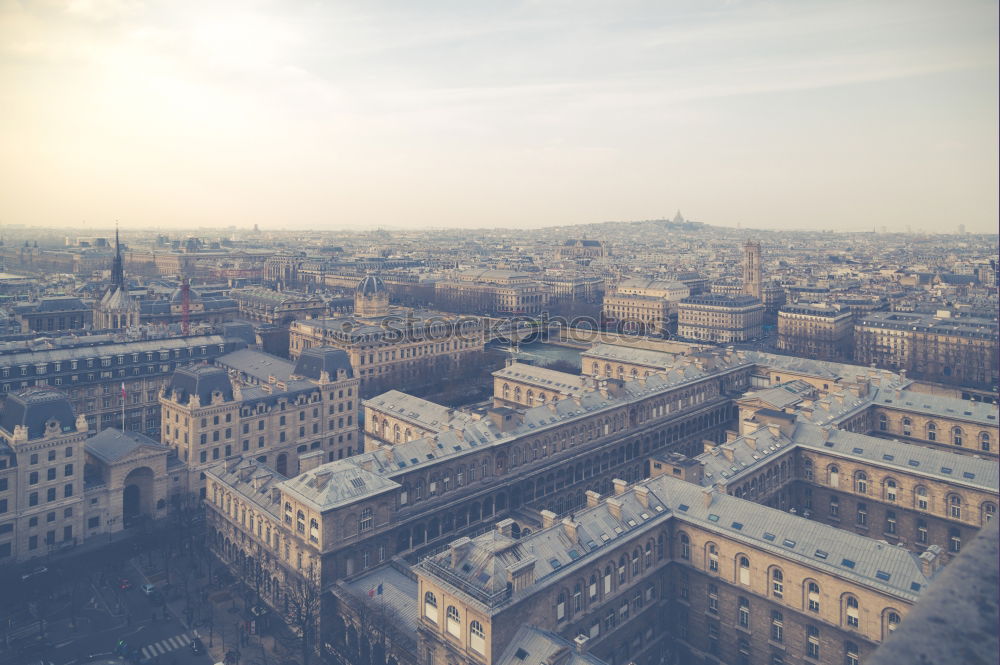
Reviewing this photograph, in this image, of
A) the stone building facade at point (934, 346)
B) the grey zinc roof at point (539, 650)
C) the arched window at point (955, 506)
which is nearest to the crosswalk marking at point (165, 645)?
the grey zinc roof at point (539, 650)

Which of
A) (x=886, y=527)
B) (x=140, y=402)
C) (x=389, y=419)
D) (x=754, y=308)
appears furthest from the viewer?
(x=754, y=308)

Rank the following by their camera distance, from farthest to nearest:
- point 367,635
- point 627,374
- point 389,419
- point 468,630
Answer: point 627,374, point 389,419, point 367,635, point 468,630

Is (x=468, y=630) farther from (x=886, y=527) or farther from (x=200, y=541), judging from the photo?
(x=886, y=527)

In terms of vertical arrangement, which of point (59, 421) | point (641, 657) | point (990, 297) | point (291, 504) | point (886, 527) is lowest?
point (641, 657)

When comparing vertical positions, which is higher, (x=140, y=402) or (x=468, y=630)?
(x=140, y=402)

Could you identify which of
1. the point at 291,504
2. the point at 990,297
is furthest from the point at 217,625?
the point at 990,297

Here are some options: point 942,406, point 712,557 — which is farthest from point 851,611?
point 942,406

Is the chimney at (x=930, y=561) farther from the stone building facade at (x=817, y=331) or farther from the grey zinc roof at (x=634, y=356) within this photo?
the stone building facade at (x=817, y=331)
